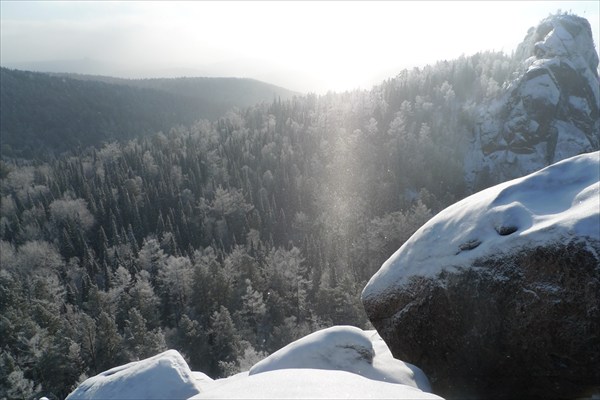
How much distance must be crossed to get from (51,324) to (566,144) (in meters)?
135

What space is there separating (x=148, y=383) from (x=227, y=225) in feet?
308

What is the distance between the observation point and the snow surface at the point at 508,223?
11742mm

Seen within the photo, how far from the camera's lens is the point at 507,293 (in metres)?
12.6

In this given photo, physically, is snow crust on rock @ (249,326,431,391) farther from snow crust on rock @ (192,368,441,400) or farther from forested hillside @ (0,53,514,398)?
forested hillside @ (0,53,514,398)

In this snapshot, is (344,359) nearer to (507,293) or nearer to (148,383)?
(507,293)

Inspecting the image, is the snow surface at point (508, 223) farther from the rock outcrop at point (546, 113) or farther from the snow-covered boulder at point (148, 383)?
the rock outcrop at point (546, 113)

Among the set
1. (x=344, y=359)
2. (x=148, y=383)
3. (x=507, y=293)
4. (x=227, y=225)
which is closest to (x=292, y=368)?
(x=344, y=359)

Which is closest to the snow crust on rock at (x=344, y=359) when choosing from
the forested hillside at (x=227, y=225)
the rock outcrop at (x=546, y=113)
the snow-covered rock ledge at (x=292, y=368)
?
the snow-covered rock ledge at (x=292, y=368)

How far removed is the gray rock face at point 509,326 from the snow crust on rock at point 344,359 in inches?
29.5

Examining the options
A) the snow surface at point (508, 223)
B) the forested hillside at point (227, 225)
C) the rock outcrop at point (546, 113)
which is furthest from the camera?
the rock outcrop at point (546, 113)

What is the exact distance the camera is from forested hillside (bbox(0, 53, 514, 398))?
51.8 m

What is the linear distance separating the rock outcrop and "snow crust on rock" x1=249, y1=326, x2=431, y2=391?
4725 inches

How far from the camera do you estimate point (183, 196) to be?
120 m

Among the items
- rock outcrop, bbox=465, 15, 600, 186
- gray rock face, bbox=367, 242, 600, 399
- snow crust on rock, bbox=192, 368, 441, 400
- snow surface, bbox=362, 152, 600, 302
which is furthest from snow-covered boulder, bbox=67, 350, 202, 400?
rock outcrop, bbox=465, 15, 600, 186
